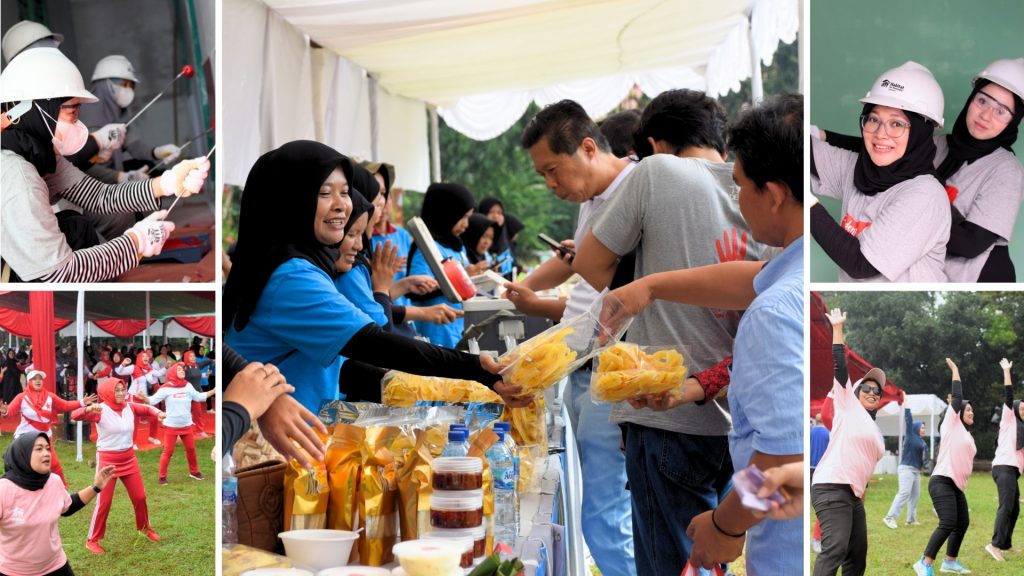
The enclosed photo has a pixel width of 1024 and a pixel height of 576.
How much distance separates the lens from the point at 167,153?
1.60m

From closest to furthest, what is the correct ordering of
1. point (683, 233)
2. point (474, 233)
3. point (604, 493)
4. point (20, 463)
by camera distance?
1. point (20, 463)
2. point (683, 233)
3. point (604, 493)
4. point (474, 233)

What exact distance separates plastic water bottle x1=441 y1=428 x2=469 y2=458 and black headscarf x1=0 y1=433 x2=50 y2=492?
74 cm

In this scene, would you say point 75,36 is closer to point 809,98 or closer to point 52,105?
point 52,105

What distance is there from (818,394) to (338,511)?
925mm

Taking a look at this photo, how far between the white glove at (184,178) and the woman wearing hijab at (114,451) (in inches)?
13.0

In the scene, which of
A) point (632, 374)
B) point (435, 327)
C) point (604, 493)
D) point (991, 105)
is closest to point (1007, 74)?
point (991, 105)

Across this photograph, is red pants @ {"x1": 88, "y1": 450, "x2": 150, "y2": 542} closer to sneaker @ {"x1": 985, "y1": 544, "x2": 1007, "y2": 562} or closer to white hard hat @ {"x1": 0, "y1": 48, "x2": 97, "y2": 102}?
white hard hat @ {"x1": 0, "y1": 48, "x2": 97, "y2": 102}

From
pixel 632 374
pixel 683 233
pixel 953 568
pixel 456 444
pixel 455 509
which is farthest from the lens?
pixel 683 233

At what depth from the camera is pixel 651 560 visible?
255 cm

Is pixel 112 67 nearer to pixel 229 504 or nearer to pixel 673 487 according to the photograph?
pixel 229 504

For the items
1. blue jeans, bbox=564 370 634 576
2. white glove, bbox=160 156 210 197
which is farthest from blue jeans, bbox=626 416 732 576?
white glove, bbox=160 156 210 197

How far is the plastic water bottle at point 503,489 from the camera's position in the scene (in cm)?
207

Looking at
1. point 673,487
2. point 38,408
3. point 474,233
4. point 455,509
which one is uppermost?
point 474,233

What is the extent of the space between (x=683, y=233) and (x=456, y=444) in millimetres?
1035
